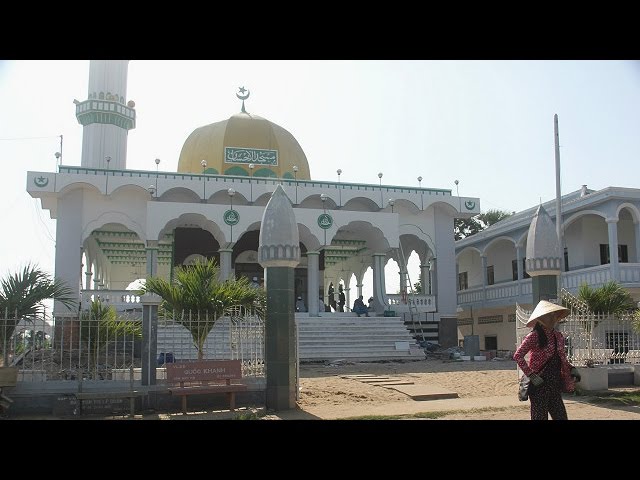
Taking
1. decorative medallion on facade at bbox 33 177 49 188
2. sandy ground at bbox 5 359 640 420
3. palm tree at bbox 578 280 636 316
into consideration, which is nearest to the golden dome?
decorative medallion on facade at bbox 33 177 49 188

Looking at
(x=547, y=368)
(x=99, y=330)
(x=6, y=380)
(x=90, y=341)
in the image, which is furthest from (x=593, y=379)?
(x=6, y=380)

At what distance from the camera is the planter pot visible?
12078mm

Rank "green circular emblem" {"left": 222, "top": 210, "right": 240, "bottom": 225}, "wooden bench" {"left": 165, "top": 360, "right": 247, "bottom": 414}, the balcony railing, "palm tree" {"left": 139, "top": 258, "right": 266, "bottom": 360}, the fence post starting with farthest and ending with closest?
"green circular emblem" {"left": 222, "top": 210, "right": 240, "bottom": 225}
the balcony railing
"palm tree" {"left": 139, "top": 258, "right": 266, "bottom": 360}
the fence post
"wooden bench" {"left": 165, "top": 360, "right": 247, "bottom": 414}

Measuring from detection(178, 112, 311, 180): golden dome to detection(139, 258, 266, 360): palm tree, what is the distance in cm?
1597

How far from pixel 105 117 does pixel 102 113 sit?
0.21 m

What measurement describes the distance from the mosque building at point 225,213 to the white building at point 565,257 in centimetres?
243

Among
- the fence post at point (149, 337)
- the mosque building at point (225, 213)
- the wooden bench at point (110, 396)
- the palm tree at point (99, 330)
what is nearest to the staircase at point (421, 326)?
the mosque building at point (225, 213)

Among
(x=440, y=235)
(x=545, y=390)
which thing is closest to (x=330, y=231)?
(x=440, y=235)

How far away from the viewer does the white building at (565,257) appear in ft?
67.7

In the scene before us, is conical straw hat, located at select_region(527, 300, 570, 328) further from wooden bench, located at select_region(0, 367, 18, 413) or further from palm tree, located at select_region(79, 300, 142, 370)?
wooden bench, located at select_region(0, 367, 18, 413)

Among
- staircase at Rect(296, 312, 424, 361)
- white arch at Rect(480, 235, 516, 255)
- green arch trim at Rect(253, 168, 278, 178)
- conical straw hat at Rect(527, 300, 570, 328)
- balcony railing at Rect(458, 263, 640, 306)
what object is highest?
green arch trim at Rect(253, 168, 278, 178)

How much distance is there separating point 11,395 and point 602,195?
710 inches

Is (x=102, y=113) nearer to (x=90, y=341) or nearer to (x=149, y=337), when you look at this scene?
(x=90, y=341)
